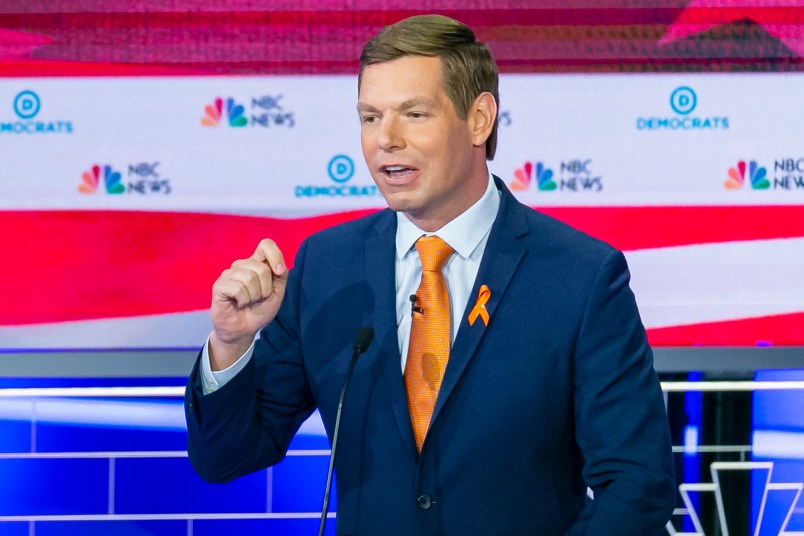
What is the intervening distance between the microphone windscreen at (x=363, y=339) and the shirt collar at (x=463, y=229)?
222 mm

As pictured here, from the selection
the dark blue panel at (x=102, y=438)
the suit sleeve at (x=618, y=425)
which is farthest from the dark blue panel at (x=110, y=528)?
the suit sleeve at (x=618, y=425)

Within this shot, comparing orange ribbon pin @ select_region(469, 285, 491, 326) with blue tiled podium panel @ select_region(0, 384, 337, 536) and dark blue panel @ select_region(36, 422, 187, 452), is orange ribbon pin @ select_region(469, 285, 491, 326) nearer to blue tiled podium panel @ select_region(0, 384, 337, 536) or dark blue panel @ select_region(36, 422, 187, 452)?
blue tiled podium panel @ select_region(0, 384, 337, 536)

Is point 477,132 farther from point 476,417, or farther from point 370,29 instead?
point 370,29

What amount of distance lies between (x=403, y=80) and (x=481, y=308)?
369 mm

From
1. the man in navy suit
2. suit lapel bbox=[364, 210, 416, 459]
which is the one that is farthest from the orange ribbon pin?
suit lapel bbox=[364, 210, 416, 459]

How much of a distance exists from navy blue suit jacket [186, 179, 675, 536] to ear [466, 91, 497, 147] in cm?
14

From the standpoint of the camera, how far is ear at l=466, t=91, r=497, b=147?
1637mm

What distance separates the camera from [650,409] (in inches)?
59.2

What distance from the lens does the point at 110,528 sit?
2953 mm

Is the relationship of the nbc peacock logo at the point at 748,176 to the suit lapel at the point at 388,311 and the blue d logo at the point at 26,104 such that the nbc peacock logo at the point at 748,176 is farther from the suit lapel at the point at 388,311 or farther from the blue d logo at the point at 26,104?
the blue d logo at the point at 26,104

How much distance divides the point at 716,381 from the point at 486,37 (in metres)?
1.15

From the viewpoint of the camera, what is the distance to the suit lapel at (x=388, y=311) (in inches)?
60.7

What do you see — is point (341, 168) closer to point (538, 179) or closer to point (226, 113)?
point (226, 113)

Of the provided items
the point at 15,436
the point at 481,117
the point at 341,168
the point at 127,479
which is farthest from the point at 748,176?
the point at 15,436
